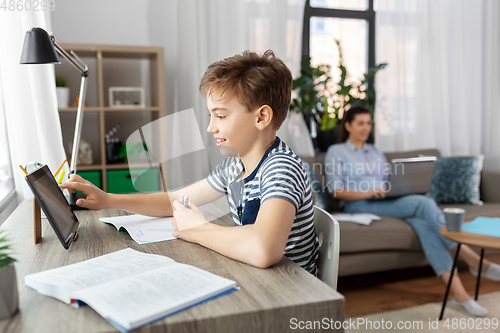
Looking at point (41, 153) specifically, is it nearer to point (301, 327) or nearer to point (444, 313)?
point (301, 327)

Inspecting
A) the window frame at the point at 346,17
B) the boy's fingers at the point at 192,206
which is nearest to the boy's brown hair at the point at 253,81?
the boy's fingers at the point at 192,206

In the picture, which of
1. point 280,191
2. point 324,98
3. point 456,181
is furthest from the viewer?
point 324,98

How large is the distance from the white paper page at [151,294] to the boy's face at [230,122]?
339 mm

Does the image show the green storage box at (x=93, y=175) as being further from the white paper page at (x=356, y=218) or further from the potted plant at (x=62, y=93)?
the white paper page at (x=356, y=218)

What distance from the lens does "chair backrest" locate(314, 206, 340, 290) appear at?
103 centimetres

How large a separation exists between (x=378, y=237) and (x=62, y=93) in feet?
6.71

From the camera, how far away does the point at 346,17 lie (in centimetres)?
353

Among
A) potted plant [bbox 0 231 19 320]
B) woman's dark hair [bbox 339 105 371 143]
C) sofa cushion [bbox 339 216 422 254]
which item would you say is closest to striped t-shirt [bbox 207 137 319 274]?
potted plant [bbox 0 231 19 320]

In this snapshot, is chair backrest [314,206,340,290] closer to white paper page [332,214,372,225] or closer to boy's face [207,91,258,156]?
boy's face [207,91,258,156]

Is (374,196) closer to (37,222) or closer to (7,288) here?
(37,222)

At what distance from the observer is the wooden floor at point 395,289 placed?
7.09ft

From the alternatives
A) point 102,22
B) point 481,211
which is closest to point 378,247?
point 481,211

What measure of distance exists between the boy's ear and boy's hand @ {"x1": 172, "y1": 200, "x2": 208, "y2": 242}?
263 millimetres

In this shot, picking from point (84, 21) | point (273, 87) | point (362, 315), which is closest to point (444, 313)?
point (362, 315)
